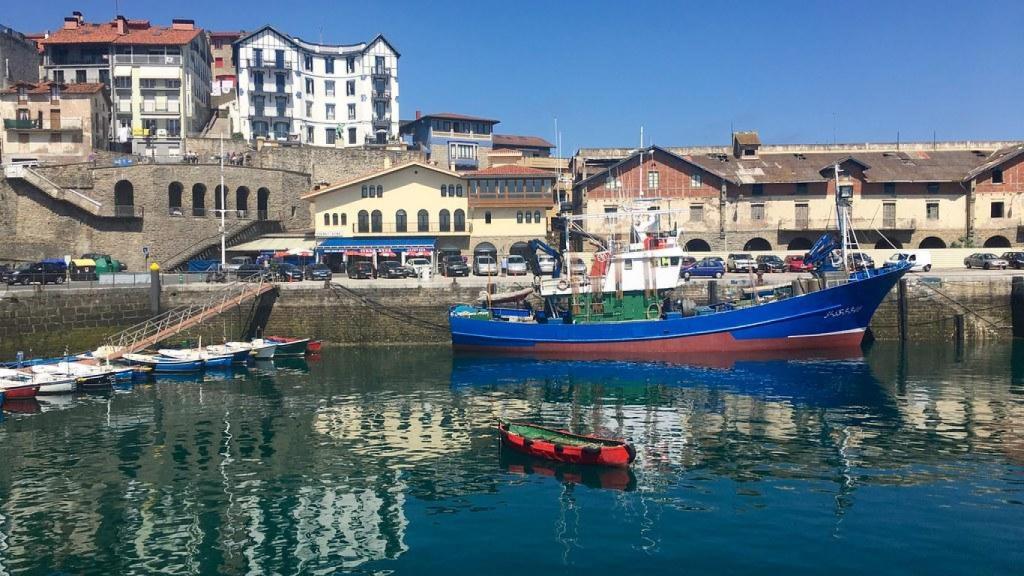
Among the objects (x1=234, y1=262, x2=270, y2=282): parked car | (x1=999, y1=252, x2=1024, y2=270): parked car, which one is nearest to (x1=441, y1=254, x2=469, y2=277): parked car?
(x1=234, y1=262, x2=270, y2=282): parked car

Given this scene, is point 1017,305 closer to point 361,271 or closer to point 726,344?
point 726,344

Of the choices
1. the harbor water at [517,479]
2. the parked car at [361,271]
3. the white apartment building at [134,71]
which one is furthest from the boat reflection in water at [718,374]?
the white apartment building at [134,71]

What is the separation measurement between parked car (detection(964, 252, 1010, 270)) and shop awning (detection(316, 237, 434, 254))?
34929 mm

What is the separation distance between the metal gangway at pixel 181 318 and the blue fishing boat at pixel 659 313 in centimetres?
1120

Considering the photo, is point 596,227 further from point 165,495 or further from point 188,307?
point 165,495

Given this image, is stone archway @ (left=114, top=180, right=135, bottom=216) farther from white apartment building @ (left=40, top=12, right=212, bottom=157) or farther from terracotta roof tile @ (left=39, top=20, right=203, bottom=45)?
terracotta roof tile @ (left=39, top=20, right=203, bottom=45)

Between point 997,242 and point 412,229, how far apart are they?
43.0 m

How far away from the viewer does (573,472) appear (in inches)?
873

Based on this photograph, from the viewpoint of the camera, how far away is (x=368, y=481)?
2167 centimetres

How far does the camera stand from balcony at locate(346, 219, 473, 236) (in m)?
61.3

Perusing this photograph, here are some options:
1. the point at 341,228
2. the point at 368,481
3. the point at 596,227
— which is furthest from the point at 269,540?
the point at 596,227

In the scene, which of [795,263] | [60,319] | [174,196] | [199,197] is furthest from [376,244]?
[795,263]

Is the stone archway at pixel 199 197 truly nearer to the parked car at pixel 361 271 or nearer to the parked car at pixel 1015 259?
the parked car at pixel 361 271

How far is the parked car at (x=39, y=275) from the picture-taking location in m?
45.7
